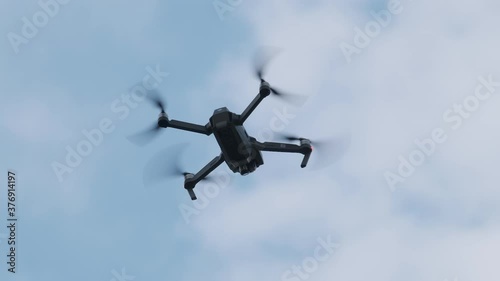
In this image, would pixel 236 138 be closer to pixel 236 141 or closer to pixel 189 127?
pixel 236 141

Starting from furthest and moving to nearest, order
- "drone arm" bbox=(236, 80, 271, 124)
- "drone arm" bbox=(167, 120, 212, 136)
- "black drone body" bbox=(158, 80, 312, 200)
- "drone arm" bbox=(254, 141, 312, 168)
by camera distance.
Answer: "drone arm" bbox=(254, 141, 312, 168)
"drone arm" bbox=(167, 120, 212, 136)
"drone arm" bbox=(236, 80, 271, 124)
"black drone body" bbox=(158, 80, 312, 200)

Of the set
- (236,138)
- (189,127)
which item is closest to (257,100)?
(236,138)

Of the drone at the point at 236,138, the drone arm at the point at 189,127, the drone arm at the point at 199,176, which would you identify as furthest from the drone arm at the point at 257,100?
the drone arm at the point at 199,176

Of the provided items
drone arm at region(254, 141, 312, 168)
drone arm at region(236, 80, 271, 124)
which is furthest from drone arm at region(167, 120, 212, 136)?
drone arm at region(254, 141, 312, 168)

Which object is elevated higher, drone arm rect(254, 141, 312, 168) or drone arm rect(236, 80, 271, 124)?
drone arm rect(236, 80, 271, 124)

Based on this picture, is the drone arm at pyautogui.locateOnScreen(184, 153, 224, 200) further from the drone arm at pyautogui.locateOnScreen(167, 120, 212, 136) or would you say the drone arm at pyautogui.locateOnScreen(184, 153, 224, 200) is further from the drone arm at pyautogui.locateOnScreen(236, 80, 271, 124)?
the drone arm at pyautogui.locateOnScreen(236, 80, 271, 124)

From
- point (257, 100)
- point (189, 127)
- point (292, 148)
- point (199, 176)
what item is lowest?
point (199, 176)

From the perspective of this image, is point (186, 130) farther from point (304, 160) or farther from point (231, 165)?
point (304, 160)
